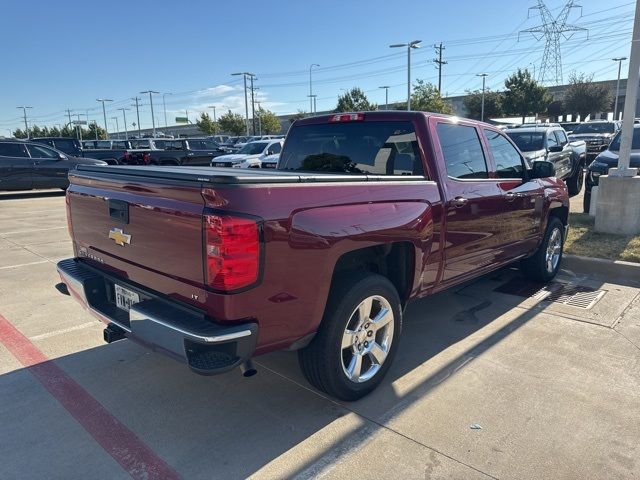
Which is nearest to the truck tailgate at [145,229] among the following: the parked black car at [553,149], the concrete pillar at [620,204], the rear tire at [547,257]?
the rear tire at [547,257]

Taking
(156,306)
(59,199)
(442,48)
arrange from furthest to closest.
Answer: (442,48), (59,199), (156,306)

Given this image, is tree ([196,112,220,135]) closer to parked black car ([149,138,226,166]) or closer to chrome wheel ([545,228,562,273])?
parked black car ([149,138,226,166])

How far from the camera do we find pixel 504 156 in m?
4.95

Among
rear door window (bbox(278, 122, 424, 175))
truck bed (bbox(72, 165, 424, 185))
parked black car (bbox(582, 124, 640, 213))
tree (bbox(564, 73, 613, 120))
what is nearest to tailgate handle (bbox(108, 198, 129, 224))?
truck bed (bbox(72, 165, 424, 185))

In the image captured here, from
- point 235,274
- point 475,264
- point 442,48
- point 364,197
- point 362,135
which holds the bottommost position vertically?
point 475,264

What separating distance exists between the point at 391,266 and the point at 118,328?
1.92m

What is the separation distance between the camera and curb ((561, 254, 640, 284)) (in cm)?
606

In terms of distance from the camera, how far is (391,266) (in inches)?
143

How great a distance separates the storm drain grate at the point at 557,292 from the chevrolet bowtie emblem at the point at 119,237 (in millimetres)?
4281

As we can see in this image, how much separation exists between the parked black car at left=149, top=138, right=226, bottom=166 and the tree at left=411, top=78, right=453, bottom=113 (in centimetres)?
3010

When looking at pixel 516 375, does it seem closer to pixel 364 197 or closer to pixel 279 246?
pixel 364 197

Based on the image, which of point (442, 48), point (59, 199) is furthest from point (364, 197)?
point (442, 48)

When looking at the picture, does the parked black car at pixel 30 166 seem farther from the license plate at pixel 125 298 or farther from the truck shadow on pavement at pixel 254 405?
the license plate at pixel 125 298

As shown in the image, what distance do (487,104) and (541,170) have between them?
203 feet
